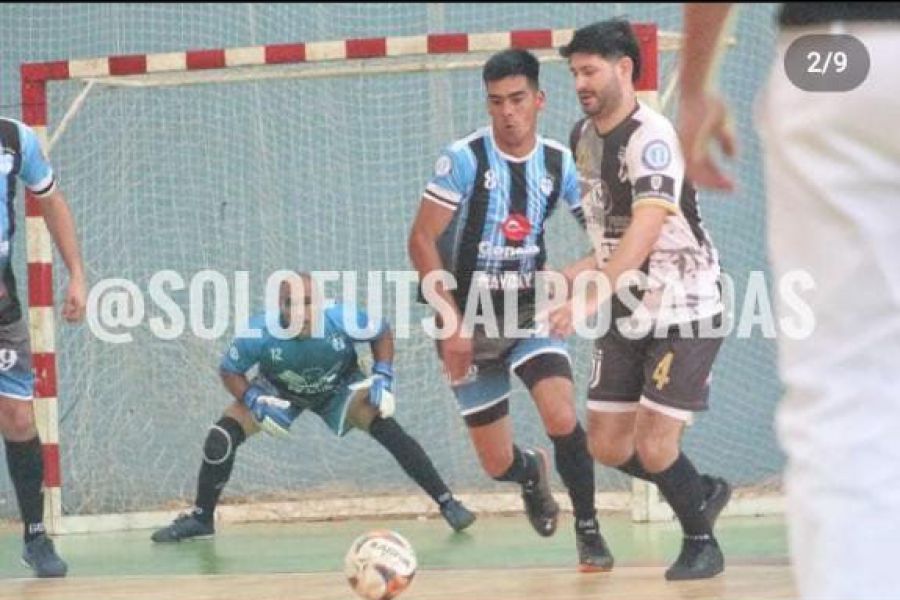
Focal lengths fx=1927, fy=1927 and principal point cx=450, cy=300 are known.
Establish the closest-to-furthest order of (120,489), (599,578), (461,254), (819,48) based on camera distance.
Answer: (819,48) → (599,578) → (461,254) → (120,489)

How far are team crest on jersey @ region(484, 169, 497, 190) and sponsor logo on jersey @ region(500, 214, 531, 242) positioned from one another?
0.53 feet

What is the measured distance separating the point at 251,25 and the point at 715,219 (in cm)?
304

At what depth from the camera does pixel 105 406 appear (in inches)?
439

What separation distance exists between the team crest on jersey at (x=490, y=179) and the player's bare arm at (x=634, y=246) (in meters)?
1.34

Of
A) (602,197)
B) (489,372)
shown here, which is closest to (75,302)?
(489,372)

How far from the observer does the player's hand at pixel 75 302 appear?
8312mm

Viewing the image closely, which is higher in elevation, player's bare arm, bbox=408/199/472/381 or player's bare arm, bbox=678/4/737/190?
player's bare arm, bbox=678/4/737/190

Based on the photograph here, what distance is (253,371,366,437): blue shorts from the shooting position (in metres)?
10.2

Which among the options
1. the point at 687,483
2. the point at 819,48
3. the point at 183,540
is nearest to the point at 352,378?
the point at 183,540

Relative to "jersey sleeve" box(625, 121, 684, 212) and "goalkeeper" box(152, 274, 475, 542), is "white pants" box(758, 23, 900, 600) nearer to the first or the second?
"jersey sleeve" box(625, 121, 684, 212)

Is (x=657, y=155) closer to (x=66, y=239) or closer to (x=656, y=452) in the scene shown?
(x=656, y=452)

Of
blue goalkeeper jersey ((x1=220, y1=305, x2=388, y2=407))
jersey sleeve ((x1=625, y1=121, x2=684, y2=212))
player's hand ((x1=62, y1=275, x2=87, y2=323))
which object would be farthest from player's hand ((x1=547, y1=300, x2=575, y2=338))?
blue goalkeeper jersey ((x1=220, y1=305, x2=388, y2=407))

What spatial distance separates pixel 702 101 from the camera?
288 centimetres

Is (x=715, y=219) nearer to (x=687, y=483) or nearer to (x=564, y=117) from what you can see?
(x=564, y=117)
